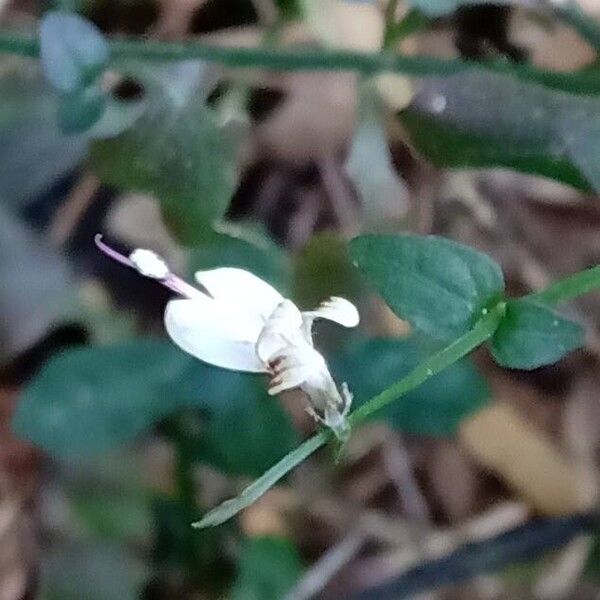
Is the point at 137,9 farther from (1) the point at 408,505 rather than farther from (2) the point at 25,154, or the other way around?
(1) the point at 408,505

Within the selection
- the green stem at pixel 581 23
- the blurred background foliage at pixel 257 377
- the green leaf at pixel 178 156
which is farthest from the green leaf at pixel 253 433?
the green stem at pixel 581 23

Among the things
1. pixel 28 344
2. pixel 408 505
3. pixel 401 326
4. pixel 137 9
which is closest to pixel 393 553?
pixel 408 505

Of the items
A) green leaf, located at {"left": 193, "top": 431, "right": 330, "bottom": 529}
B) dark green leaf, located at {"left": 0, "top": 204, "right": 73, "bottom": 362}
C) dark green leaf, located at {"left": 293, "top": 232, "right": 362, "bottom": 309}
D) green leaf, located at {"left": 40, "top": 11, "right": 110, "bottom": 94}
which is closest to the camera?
green leaf, located at {"left": 193, "top": 431, "right": 330, "bottom": 529}

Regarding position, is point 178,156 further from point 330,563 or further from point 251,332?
point 330,563

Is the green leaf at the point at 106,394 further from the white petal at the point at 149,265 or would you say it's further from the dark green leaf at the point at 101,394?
the white petal at the point at 149,265

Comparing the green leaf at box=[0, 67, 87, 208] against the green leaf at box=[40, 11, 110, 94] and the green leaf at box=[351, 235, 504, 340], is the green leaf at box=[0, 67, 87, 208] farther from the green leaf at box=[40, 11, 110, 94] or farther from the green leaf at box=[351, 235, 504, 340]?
the green leaf at box=[351, 235, 504, 340]

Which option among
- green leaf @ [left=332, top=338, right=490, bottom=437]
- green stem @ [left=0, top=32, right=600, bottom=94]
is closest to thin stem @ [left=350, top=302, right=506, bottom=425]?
green stem @ [left=0, top=32, right=600, bottom=94]
